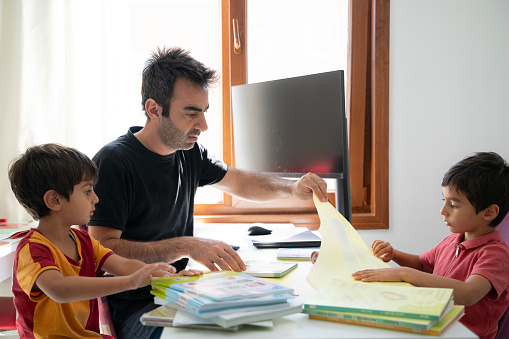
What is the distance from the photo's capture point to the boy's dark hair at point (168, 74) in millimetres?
1758

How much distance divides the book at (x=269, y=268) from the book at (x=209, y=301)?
29 cm

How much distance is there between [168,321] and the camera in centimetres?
93

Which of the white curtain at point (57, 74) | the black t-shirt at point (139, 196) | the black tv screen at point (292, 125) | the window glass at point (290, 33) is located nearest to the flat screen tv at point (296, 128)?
the black tv screen at point (292, 125)

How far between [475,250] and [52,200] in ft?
3.81

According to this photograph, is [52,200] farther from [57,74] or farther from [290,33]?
[290,33]

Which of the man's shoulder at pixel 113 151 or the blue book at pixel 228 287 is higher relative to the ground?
the man's shoulder at pixel 113 151

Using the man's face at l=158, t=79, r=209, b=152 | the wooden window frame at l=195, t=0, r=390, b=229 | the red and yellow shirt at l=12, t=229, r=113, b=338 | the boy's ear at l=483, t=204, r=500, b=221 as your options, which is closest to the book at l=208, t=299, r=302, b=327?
the red and yellow shirt at l=12, t=229, r=113, b=338

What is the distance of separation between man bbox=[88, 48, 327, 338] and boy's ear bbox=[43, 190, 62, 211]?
24 centimetres

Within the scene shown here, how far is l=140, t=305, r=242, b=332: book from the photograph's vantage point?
89 centimetres

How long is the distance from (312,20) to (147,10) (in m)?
0.85

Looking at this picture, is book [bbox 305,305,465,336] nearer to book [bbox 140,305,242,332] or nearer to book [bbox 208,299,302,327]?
book [bbox 208,299,302,327]

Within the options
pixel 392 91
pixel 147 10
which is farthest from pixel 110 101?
pixel 392 91

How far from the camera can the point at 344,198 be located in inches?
66.6

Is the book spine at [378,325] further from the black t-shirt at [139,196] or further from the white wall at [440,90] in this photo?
the white wall at [440,90]
